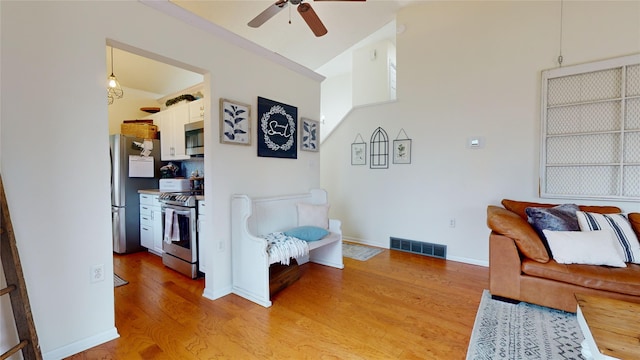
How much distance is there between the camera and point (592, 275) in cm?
203

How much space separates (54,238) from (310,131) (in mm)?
2641

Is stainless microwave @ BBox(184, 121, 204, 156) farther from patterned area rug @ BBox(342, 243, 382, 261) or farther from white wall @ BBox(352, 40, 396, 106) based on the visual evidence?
white wall @ BBox(352, 40, 396, 106)

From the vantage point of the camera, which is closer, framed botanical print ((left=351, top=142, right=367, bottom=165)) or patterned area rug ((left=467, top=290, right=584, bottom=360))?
patterned area rug ((left=467, top=290, right=584, bottom=360))

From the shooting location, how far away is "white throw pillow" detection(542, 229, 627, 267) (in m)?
2.13

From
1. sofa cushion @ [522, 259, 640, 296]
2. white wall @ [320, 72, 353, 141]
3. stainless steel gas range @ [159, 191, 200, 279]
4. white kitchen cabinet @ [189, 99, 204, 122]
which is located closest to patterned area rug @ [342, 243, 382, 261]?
sofa cushion @ [522, 259, 640, 296]

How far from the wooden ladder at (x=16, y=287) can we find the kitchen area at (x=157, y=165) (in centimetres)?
145

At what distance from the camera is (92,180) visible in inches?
70.4

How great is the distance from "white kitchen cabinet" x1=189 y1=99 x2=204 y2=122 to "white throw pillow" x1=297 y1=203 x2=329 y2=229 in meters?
1.85

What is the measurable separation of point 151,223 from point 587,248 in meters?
4.69

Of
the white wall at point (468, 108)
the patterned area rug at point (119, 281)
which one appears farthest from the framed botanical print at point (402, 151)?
the patterned area rug at point (119, 281)

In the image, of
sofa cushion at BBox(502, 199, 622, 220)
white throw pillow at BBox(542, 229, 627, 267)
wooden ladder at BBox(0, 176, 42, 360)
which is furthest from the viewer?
sofa cushion at BBox(502, 199, 622, 220)

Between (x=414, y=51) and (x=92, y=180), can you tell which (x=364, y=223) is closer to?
(x=414, y=51)

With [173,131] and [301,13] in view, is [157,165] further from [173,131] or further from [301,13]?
[301,13]

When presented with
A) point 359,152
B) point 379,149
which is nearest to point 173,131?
point 359,152
